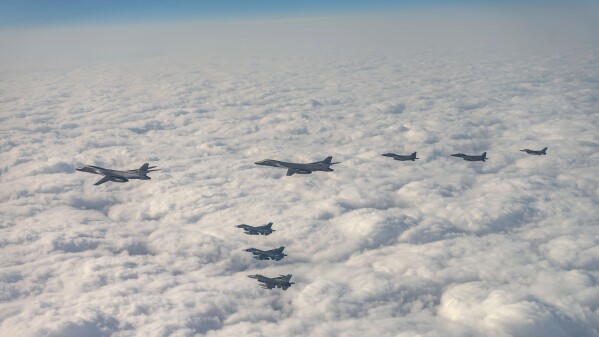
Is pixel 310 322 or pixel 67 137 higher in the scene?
pixel 67 137

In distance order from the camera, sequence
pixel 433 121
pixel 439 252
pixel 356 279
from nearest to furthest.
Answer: pixel 356 279
pixel 439 252
pixel 433 121

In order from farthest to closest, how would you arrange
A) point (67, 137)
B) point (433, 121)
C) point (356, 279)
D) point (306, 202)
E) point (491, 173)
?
1. point (433, 121)
2. point (67, 137)
3. point (491, 173)
4. point (306, 202)
5. point (356, 279)

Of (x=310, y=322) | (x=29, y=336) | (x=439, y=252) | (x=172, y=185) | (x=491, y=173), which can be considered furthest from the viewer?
(x=491, y=173)

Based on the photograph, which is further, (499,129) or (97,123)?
(97,123)

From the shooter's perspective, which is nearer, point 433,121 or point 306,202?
point 306,202

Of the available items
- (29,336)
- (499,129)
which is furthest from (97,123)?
(499,129)

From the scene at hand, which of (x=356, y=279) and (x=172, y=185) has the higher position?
(x=172, y=185)

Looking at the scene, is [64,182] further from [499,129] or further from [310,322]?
[499,129]

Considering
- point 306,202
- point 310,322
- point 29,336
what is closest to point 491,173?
point 306,202

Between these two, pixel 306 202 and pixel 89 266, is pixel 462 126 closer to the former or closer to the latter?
pixel 306 202
